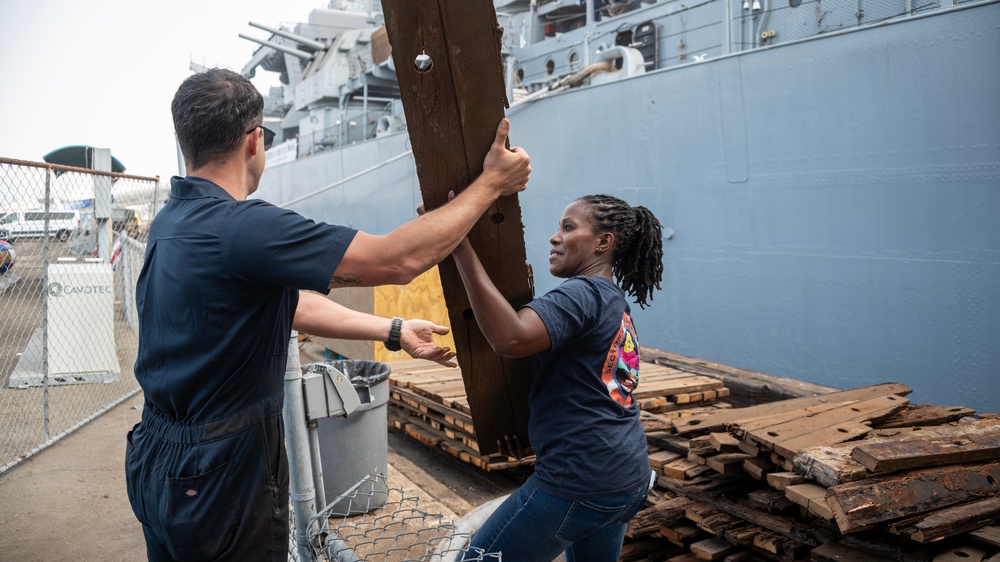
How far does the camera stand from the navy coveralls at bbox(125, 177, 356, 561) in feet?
5.41

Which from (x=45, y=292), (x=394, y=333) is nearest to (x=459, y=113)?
(x=394, y=333)

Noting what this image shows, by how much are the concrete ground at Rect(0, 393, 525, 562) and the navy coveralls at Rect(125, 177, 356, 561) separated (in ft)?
9.99

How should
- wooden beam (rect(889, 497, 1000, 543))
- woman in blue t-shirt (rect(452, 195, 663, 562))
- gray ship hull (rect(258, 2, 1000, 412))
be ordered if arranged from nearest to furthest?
woman in blue t-shirt (rect(452, 195, 663, 562)) < wooden beam (rect(889, 497, 1000, 543)) < gray ship hull (rect(258, 2, 1000, 412))

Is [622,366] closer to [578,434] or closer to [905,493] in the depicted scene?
[578,434]

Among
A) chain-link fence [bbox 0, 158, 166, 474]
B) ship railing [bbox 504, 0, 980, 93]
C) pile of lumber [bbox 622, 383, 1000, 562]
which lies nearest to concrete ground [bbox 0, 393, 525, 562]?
chain-link fence [bbox 0, 158, 166, 474]

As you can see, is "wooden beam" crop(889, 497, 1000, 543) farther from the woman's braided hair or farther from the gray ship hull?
the gray ship hull

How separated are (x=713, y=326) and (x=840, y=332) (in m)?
1.53

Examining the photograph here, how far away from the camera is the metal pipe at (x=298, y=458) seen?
2.67 m

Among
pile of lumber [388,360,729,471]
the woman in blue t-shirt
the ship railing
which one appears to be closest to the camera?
the woman in blue t-shirt

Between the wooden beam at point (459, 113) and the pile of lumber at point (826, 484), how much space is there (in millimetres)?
1976

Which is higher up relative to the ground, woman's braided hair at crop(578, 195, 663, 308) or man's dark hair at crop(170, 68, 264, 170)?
man's dark hair at crop(170, 68, 264, 170)

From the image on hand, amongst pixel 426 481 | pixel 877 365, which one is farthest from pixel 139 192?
pixel 877 365

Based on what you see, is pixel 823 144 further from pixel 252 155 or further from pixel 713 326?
pixel 252 155

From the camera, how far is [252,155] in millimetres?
1959
